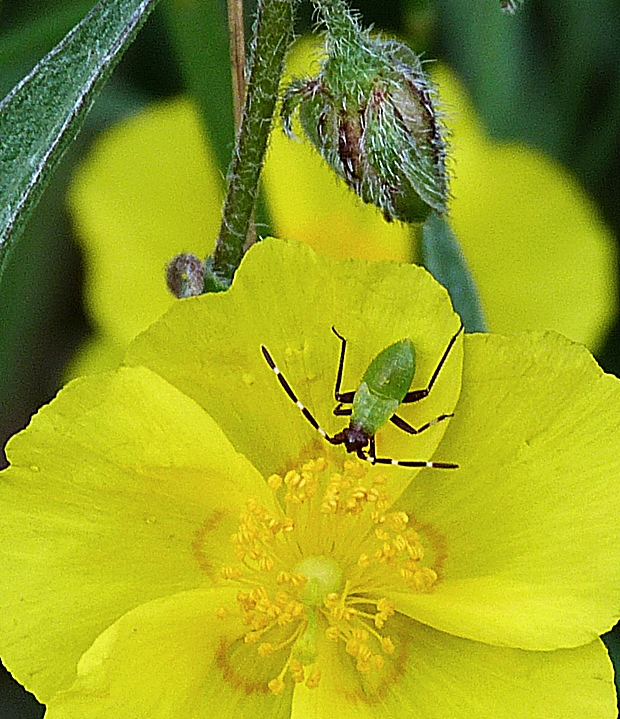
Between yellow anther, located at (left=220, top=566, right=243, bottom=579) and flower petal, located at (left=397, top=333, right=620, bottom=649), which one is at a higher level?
flower petal, located at (left=397, top=333, right=620, bottom=649)

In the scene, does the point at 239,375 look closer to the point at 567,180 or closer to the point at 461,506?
the point at 461,506

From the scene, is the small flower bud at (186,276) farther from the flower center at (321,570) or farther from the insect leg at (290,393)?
the flower center at (321,570)

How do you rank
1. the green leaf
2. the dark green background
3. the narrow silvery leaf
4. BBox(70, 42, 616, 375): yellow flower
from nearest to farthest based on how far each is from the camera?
the green leaf → the narrow silvery leaf → BBox(70, 42, 616, 375): yellow flower → the dark green background

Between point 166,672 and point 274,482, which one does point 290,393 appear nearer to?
A: point 274,482

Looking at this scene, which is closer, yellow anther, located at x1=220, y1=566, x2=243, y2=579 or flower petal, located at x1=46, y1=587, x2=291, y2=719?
flower petal, located at x1=46, y1=587, x2=291, y2=719

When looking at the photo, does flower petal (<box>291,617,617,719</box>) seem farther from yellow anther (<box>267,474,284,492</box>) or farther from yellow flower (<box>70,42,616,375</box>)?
yellow flower (<box>70,42,616,375</box>)

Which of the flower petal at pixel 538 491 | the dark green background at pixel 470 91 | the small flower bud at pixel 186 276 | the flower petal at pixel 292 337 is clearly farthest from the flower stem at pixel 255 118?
the dark green background at pixel 470 91

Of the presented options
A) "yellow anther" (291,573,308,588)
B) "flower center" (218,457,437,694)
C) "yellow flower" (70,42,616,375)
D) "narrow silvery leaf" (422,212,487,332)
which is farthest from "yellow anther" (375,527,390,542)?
"yellow flower" (70,42,616,375)
